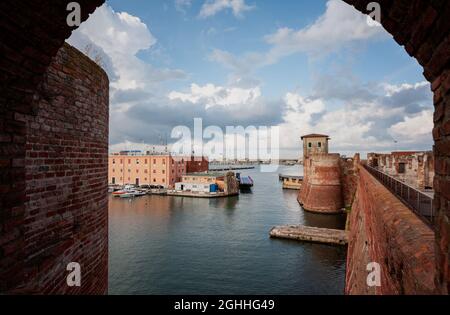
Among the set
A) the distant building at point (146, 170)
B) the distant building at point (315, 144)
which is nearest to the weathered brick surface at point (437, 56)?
the distant building at point (315, 144)

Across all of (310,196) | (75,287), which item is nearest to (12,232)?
(75,287)

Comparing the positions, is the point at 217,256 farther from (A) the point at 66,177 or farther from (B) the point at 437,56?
(B) the point at 437,56

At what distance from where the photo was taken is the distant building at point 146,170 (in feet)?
206

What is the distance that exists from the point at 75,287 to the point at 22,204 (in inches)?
73.5

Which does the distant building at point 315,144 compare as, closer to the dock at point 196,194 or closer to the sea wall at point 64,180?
the dock at point 196,194

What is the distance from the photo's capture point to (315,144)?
190 feet

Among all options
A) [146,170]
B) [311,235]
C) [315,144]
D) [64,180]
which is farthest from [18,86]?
[146,170]

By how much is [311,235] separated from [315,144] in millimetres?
35788

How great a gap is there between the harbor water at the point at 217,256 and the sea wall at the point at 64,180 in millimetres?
13682

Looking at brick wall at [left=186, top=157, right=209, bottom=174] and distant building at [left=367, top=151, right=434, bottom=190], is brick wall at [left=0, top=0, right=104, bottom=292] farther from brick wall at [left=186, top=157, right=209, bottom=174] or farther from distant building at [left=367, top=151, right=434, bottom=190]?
brick wall at [left=186, top=157, right=209, bottom=174]

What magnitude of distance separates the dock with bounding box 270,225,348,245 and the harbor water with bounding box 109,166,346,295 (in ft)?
2.47

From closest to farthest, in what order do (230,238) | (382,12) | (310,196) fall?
(382,12) < (230,238) < (310,196)
